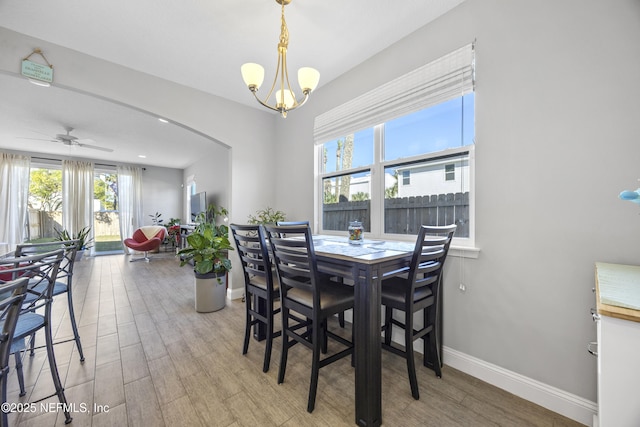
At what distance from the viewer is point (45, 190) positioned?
6219 mm

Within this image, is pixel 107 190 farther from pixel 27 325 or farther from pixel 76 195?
pixel 27 325

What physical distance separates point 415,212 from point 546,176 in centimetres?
89

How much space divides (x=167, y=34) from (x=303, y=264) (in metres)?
2.37

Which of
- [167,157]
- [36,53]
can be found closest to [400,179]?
[36,53]

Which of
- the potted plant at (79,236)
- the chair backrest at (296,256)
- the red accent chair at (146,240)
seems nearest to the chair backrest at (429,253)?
the chair backrest at (296,256)

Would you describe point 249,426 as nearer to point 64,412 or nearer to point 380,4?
point 64,412

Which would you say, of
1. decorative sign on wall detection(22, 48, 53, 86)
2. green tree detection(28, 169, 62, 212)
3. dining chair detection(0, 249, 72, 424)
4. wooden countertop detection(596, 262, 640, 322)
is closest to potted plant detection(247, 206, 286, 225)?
dining chair detection(0, 249, 72, 424)

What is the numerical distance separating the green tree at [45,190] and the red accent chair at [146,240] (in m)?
2.22

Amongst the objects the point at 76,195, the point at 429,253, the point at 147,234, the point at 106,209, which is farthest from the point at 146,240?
the point at 429,253

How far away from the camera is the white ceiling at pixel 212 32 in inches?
71.7

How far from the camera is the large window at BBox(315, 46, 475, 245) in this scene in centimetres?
183

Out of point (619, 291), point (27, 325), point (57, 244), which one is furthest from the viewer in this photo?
point (57, 244)

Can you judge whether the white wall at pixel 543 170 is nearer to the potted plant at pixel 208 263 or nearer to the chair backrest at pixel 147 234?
the potted plant at pixel 208 263

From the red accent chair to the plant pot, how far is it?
3928 millimetres
